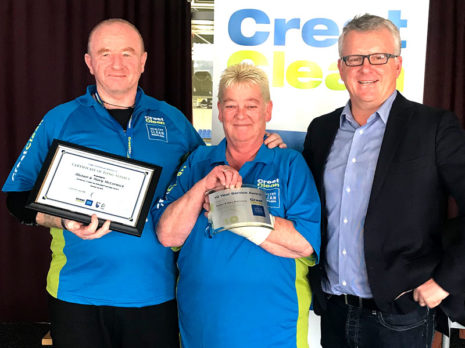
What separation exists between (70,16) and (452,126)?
307 cm

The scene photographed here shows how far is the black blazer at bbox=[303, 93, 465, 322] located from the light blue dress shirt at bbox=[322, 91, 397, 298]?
0.20ft

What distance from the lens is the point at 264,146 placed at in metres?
1.80

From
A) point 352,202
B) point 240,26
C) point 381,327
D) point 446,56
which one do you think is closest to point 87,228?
point 352,202

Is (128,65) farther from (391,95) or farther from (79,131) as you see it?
(391,95)

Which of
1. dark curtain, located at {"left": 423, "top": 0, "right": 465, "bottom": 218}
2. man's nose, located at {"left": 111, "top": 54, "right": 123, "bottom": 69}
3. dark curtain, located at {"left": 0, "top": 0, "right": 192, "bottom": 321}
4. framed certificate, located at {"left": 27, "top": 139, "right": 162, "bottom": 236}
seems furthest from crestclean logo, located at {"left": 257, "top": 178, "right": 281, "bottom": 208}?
dark curtain, located at {"left": 423, "top": 0, "right": 465, "bottom": 218}

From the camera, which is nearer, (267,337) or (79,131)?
(267,337)

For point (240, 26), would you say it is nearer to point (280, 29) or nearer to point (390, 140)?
point (280, 29)

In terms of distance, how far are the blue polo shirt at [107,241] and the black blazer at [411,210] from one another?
859 millimetres

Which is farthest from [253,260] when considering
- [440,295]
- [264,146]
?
[440,295]

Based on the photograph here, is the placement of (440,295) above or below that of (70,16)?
below

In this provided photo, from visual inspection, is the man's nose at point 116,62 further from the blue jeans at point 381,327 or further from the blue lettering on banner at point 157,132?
the blue jeans at point 381,327

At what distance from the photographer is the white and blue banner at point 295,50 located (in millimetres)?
2582

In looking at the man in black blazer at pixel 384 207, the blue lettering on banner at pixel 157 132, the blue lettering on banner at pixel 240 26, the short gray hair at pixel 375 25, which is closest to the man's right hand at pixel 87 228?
the blue lettering on banner at pixel 157 132

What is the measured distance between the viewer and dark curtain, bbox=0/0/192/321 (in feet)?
11.8
